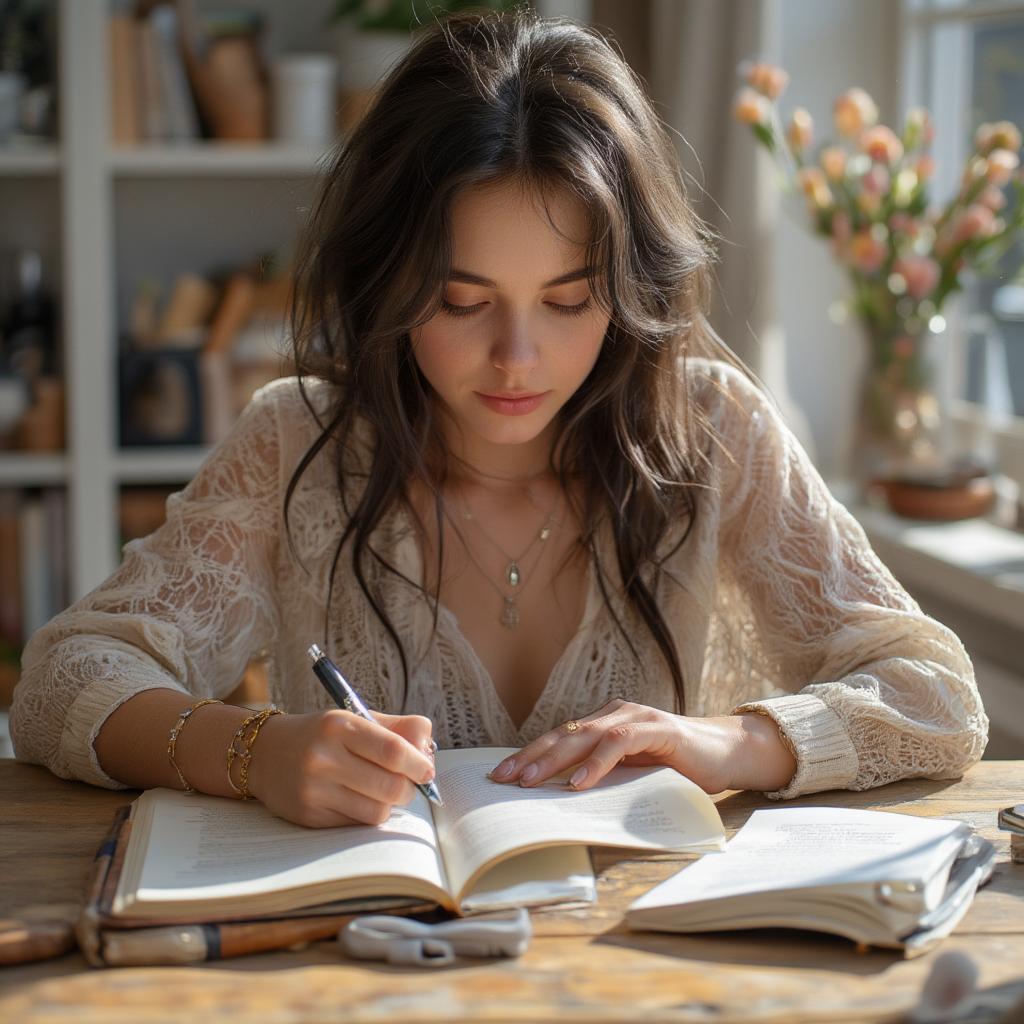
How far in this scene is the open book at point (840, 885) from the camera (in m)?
0.92

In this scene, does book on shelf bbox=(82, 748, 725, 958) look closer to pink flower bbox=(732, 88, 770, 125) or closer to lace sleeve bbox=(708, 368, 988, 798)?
lace sleeve bbox=(708, 368, 988, 798)

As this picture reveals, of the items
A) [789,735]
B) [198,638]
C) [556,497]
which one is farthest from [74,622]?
[789,735]

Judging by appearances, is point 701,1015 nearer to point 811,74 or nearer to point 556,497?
point 556,497

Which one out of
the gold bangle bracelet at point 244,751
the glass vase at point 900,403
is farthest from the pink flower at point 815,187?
the gold bangle bracelet at point 244,751

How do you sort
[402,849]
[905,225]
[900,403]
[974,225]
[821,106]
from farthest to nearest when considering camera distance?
[821,106] < [900,403] < [905,225] < [974,225] < [402,849]

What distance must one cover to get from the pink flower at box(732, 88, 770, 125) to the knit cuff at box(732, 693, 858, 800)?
133 cm

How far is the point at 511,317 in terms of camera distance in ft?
4.47

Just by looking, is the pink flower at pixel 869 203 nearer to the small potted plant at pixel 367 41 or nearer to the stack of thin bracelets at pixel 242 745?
the small potted plant at pixel 367 41

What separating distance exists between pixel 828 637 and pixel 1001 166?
104 cm

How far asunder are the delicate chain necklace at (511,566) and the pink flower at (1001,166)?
39.1 inches

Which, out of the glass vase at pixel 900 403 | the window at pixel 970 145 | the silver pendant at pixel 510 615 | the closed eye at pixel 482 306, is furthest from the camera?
the window at pixel 970 145

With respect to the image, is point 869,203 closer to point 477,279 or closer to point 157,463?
point 477,279

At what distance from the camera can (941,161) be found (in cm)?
276

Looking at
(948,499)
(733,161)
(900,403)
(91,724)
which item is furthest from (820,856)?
(733,161)
